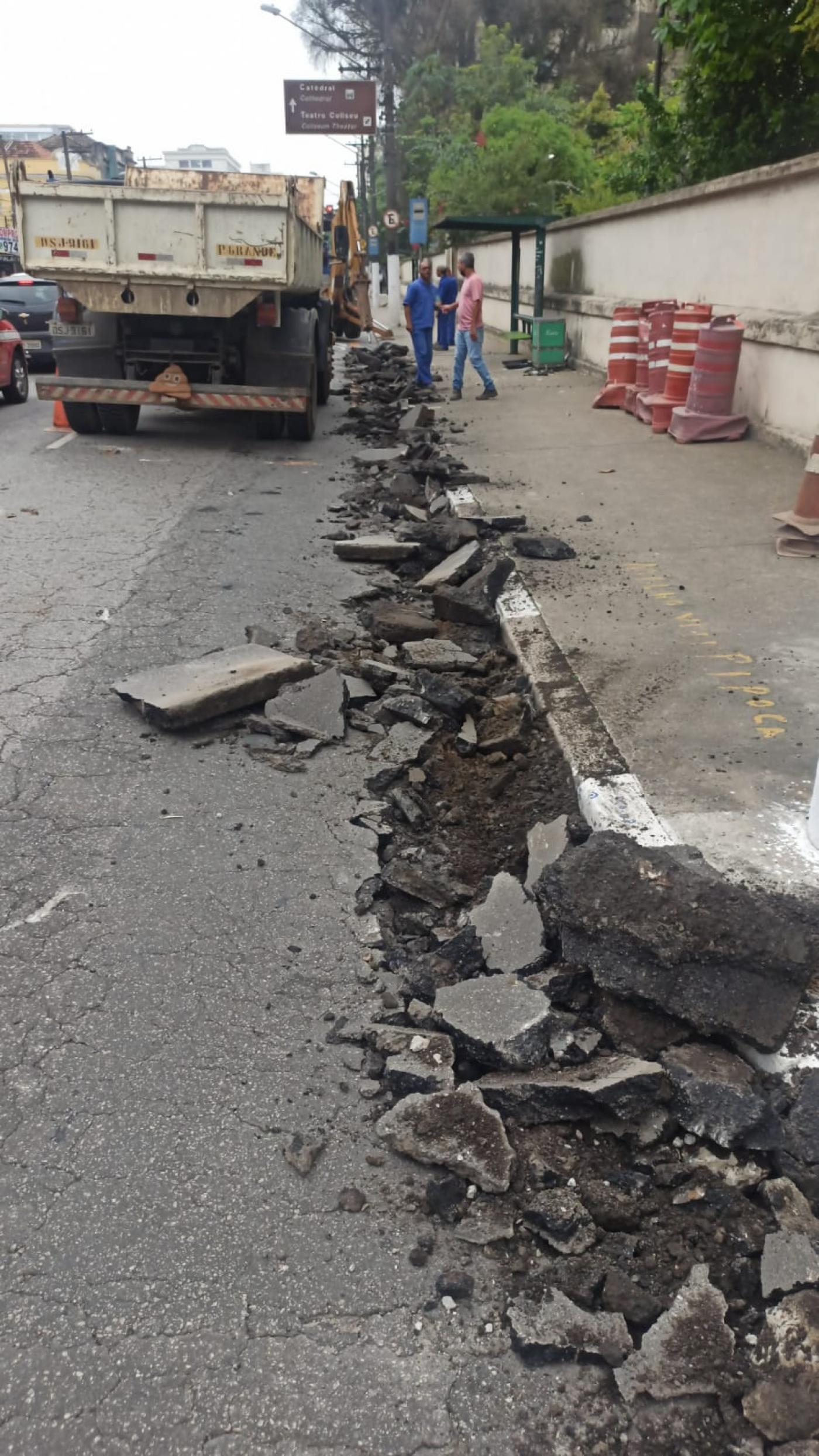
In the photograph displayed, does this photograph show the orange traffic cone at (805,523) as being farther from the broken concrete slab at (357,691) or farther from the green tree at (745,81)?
the green tree at (745,81)

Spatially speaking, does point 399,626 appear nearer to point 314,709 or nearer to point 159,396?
point 314,709

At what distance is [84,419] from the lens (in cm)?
1273

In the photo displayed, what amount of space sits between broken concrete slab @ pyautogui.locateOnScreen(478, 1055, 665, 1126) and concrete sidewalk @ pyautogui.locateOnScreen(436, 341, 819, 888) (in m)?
0.99

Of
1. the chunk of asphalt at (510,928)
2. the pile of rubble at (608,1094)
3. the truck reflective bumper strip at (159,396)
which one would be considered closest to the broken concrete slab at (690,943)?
the pile of rubble at (608,1094)

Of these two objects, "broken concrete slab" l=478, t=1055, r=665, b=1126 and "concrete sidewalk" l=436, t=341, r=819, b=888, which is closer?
"broken concrete slab" l=478, t=1055, r=665, b=1126

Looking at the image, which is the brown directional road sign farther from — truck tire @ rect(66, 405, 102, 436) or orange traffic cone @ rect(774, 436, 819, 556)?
orange traffic cone @ rect(774, 436, 819, 556)

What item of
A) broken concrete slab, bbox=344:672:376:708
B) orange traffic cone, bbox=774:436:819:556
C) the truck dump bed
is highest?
the truck dump bed

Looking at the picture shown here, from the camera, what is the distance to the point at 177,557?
7637 mm

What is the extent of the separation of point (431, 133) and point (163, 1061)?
50899 millimetres

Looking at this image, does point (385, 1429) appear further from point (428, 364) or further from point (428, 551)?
point (428, 364)

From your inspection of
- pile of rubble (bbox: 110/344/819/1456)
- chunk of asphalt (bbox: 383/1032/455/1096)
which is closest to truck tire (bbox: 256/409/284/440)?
pile of rubble (bbox: 110/344/819/1456)

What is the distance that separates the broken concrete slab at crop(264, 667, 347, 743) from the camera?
487 cm

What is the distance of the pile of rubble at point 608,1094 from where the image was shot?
6.97 feet

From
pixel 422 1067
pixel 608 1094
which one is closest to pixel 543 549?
pixel 422 1067
